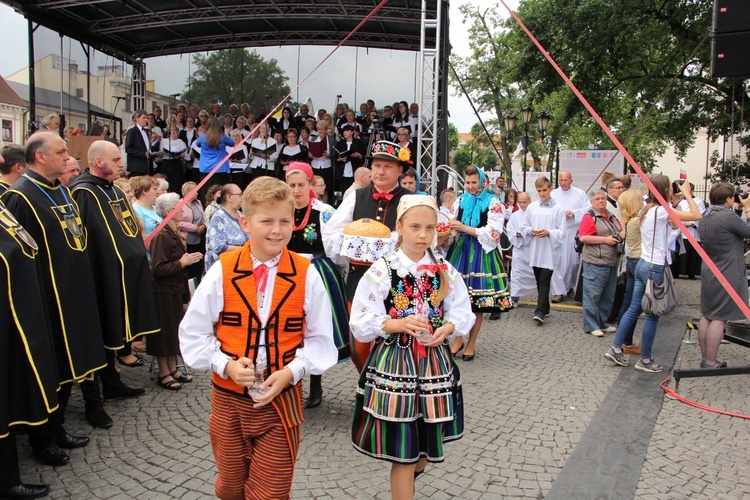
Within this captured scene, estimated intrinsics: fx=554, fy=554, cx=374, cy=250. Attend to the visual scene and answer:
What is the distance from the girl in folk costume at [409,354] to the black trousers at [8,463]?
76.5 inches

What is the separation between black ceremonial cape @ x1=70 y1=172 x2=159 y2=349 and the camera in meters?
4.20

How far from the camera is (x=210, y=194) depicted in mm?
7207

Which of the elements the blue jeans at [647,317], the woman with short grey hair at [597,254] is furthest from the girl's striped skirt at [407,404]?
the woman with short grey hair at [597,254]

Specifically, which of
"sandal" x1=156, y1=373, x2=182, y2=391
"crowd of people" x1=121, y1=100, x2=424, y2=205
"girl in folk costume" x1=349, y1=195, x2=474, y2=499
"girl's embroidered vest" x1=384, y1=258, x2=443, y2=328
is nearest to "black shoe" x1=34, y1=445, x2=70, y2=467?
"sandal" x1=156, y1=373, x2=182, y2=391

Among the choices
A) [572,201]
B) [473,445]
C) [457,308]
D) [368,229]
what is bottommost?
[473,445]

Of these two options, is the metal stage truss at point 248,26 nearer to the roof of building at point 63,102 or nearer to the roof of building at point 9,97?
the roof of building at point 63,102

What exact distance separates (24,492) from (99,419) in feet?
3.51

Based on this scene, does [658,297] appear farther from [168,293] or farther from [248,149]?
[248,149]

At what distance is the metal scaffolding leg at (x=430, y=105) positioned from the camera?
443 inches

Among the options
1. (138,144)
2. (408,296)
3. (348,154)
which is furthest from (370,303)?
(138,144)

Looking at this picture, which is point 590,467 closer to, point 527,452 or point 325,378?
point 527,452

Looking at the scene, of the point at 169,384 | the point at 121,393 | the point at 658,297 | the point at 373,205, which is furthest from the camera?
the point at 658,297

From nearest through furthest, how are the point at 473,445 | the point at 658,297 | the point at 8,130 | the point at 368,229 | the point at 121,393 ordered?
1. the point at 368,229
2. the point at 473,445
3. the point at 121,393
4. the point at 658,297
5. the point at 8,130

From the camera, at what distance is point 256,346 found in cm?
235
